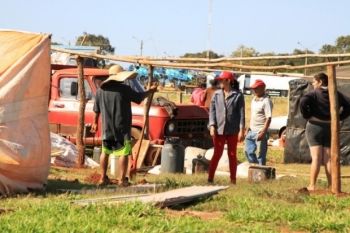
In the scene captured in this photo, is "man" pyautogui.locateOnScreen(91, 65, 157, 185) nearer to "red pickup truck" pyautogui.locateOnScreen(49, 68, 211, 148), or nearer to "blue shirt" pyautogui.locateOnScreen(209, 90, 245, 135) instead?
"blue shirt" pyautogui.locateOnScreen(209, 90, 245, 135)

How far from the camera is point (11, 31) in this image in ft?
30.9

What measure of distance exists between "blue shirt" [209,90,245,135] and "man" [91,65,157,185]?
1.23m

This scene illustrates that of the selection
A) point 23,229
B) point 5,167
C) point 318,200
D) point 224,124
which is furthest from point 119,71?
point 23,229

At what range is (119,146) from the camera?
1013cm

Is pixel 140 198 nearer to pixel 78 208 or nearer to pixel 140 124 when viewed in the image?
pixel 78 208

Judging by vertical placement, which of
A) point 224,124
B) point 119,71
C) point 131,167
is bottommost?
point 131,167

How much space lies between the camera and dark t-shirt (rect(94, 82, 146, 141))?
33.2 feet

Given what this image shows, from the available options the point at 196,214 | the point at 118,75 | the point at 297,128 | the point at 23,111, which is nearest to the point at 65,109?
the point at 118,75

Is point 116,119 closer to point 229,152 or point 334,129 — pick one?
point 229,152

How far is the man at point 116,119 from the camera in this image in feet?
33.2

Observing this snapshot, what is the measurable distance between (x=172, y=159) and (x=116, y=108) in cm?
306

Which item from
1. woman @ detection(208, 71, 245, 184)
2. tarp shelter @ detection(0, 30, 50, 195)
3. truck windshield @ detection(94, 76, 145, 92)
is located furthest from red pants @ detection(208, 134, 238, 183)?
truck windshield @ detection(94, 76, 145, 92)

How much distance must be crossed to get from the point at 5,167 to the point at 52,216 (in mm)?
2039

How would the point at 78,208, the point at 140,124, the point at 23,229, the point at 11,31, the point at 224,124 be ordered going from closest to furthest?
the point at 23,229, the point at 78,208, the point at 11,31, the point at 224,124, the point at 140,124
